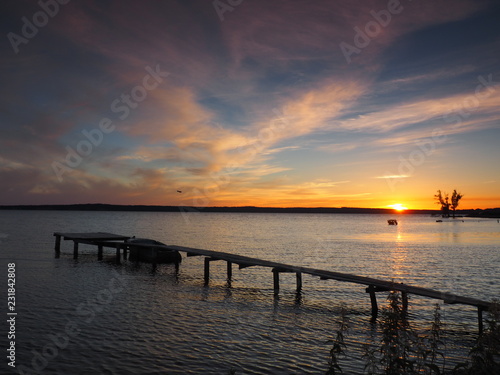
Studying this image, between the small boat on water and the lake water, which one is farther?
the small boat on water

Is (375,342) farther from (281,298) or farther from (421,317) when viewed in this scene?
(281,298)

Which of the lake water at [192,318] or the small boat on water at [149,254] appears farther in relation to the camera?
the small boat on water at [149,254]

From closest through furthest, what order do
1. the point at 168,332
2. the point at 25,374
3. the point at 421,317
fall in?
the point at 25,374
the point at 168,332
the point at 421,317

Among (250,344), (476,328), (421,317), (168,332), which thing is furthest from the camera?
(421,317)

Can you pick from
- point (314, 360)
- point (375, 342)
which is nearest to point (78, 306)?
point (314, 360)

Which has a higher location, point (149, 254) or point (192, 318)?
point (149, 254)

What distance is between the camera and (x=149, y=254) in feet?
129

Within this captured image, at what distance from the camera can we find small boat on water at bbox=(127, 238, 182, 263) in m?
36.9

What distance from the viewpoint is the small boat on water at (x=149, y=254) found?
121ft

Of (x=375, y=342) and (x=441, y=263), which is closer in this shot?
(x=375, y=342)

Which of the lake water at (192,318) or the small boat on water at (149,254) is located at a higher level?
the small boat on water at (149,254)

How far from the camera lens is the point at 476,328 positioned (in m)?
17.8

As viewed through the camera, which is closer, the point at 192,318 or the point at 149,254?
the point at 192,318

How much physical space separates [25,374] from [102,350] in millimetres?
2570
